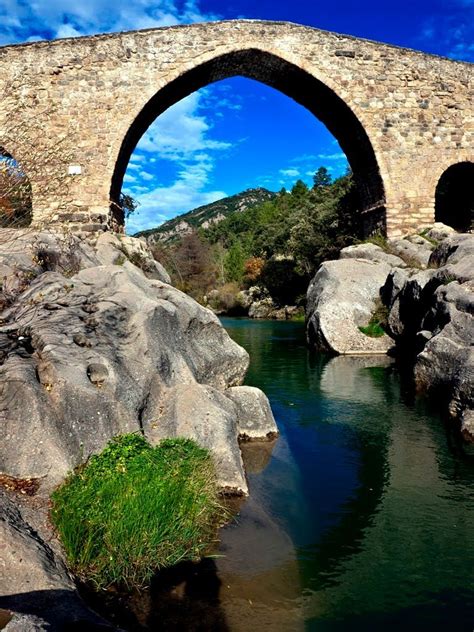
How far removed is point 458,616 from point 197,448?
2.36 m

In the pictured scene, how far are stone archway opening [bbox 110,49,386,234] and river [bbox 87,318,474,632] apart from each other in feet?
34.8

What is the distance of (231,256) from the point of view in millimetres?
57000

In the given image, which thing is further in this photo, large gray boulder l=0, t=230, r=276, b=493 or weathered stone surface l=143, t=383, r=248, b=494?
weathered stone surface l=143, t=383, r=248, b=494

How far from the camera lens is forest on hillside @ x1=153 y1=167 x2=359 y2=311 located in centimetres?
2833

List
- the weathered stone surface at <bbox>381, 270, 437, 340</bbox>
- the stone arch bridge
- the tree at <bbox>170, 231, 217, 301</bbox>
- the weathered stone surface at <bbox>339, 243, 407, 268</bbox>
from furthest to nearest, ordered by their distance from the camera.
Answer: the tree at <bbox>170, 231, 217, 301</bbox>, the weathered stone surface at <bbox>339, 243, 407, 268</bbox>, the stone arch bridge, the weathered stone surface at <bbox>381, 270, 437, 340</bbox>

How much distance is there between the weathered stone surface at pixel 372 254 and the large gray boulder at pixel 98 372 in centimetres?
962

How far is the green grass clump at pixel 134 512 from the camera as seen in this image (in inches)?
135

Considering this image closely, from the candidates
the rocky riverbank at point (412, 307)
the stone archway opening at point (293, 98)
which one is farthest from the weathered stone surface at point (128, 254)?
the rocky riverbank at point (412, 307)

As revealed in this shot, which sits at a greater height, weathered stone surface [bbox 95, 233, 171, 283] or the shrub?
weathered stone surface [bbox 95, 233, 171, 283]

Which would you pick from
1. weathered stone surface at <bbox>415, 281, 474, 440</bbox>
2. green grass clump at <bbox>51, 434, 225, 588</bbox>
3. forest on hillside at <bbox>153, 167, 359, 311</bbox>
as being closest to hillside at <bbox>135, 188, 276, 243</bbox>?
forest on hillside at <bbox>153, 167, 359, 311</bbox>

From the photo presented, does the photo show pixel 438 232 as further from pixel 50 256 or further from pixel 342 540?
pixel 342 540

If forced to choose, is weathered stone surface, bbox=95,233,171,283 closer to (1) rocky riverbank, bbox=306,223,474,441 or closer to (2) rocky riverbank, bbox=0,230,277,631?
(2) rocky riverbank, bbox=0,230,277,631

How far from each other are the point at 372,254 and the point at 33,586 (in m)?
14.2

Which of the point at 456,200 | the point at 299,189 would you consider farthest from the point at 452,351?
the point at 299,189
